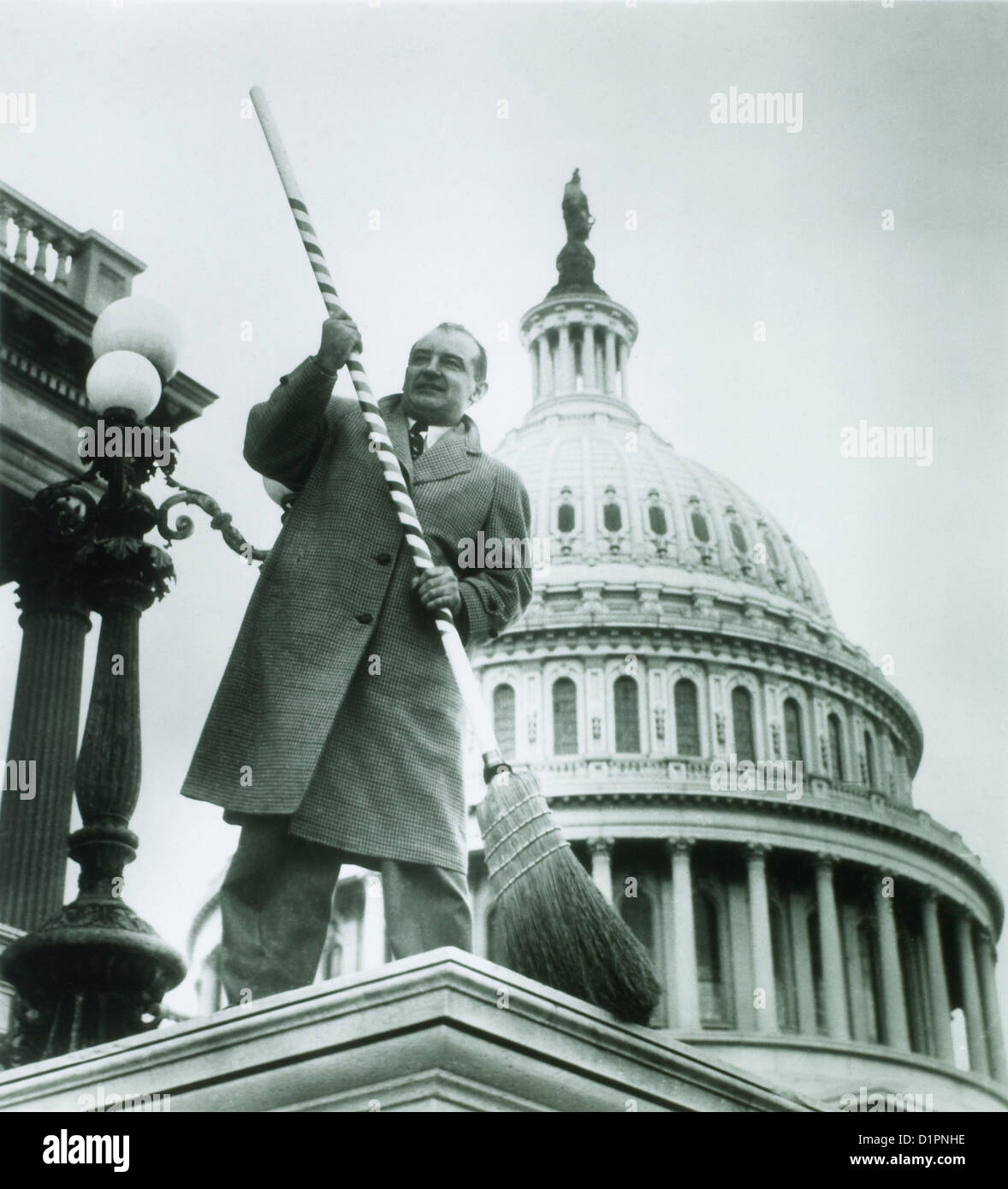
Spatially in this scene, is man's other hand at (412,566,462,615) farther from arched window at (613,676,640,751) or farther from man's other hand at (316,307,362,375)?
arched window at (613,676,640,751)

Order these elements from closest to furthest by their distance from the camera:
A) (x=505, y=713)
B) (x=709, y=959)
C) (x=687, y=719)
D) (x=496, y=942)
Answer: (x=496, y=942) → (x=709, y=959) → (x=505, y=713) → (x=687, y=719)

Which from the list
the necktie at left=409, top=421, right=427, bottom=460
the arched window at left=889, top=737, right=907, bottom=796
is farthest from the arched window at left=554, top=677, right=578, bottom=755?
the necktie at left=409, top=421, right=427, bottom=460

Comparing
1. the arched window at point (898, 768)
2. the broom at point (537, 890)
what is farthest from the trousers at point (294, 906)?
the arched window at point (898, 768)

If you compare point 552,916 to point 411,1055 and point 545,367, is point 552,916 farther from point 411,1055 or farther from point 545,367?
point 545,367

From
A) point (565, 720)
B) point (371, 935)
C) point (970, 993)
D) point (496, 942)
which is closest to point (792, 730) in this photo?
point (565, 720)

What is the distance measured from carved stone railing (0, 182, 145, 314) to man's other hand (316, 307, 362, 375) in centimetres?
945

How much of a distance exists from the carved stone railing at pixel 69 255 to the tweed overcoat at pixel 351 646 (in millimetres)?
9337

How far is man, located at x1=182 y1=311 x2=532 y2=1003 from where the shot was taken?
18.0ft

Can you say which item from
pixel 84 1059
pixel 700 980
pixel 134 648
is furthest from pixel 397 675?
pixel 700 980

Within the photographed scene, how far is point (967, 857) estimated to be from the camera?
6362 centimetres

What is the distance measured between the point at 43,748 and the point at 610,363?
6718cm

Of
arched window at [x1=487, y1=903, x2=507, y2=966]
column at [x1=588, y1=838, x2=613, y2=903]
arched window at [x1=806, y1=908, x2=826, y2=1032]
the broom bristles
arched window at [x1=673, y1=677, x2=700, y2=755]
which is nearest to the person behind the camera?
the broom bristles

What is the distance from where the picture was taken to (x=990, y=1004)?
2542 inches

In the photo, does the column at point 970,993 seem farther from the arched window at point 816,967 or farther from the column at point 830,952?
the arched window at point 816,967
